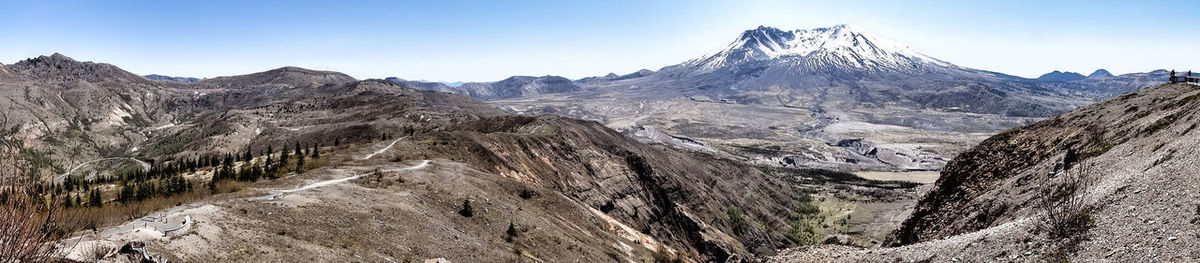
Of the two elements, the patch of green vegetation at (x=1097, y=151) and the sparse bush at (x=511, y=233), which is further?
the sparse bush at (x=511, y=233)

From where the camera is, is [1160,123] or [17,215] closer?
[17,215]

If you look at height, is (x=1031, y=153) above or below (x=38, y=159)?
below

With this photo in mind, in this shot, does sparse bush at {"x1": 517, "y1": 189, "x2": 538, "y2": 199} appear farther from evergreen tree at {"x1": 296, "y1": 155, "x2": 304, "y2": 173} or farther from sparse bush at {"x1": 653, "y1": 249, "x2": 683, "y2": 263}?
evergreen tree at {"x1": 296, "y1": 155, "x2": 304, "y2": 173}

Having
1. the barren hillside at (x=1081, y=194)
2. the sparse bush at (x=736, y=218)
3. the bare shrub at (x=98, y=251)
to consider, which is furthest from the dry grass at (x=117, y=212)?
the sparse bush at (x=736, y=218)

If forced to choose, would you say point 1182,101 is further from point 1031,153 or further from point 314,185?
point 314,185

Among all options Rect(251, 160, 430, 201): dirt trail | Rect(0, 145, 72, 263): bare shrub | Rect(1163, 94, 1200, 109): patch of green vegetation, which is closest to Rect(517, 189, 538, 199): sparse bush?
Rect(251, 160, 430, 201): dirt trail

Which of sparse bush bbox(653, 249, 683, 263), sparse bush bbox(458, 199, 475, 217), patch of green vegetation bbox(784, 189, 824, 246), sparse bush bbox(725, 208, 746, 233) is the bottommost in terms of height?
patch of green vegetation bbox(784, 189, 824, 246)

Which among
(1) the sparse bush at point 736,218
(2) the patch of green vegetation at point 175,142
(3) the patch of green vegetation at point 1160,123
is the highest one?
(3) the patch of green vegetation at point 1160,123

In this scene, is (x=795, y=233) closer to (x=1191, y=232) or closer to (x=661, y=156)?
(x=661, y=156)

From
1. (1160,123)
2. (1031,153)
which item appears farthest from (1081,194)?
(1031,153)

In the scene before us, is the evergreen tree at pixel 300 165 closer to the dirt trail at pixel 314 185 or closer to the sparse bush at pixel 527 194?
the dirt trail at pixel 314 185

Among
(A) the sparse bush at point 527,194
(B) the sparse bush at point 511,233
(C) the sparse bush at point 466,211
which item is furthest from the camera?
(A) the sparse bush at point 527,194
